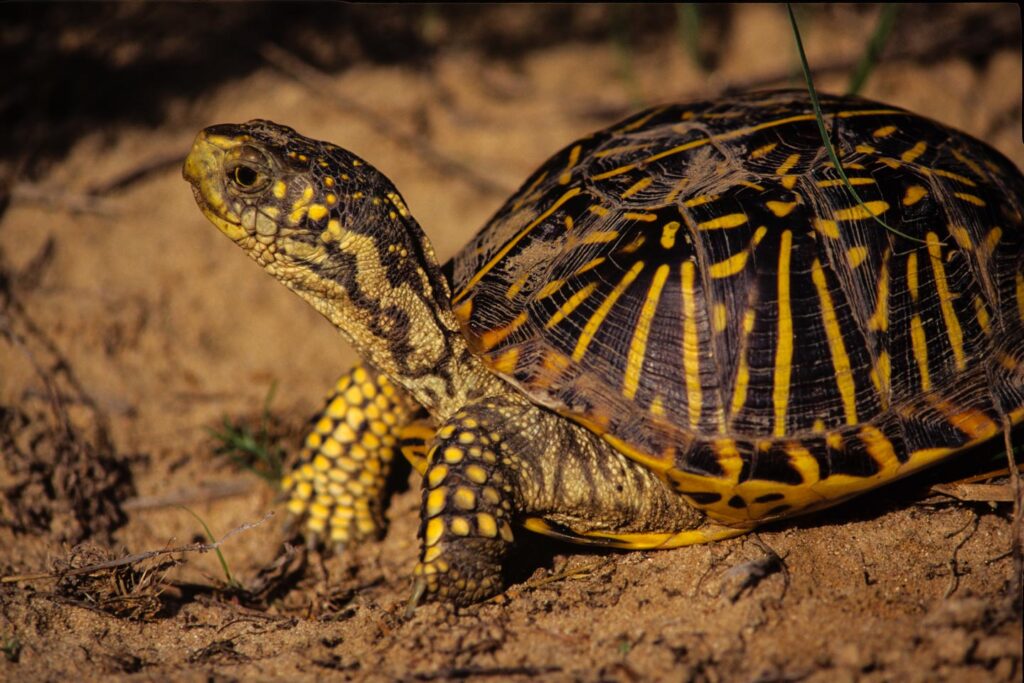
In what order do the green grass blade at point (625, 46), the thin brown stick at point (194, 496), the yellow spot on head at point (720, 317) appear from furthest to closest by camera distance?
1. the green grass blade at point (625, 46)
2. the thin brown stick at point (194, 496)
3. the yellow spot on head at point (720, 317)

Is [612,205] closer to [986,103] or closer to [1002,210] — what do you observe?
[1002,210]

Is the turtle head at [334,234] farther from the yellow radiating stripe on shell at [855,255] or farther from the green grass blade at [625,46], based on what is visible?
the green grass blade at [625,46]

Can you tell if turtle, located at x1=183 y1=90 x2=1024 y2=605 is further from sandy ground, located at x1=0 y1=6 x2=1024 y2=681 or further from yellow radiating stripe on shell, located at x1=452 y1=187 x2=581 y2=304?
sandy ground, located at x1=0 y1=6 x2=1024 y2=681

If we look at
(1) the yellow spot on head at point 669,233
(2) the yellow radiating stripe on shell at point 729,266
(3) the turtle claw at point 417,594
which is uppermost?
(1) the yellow spot on head at point 669,233

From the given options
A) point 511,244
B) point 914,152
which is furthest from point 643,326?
point 914,152

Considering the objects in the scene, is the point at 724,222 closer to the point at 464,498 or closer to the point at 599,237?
the point at 599,237

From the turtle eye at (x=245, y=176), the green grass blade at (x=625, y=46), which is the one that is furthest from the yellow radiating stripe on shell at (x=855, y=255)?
the green grass blade at (x=625, y=46)

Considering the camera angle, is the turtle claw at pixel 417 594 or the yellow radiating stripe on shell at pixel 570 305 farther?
the yellow radiating stripe on shell at pixel 570 305

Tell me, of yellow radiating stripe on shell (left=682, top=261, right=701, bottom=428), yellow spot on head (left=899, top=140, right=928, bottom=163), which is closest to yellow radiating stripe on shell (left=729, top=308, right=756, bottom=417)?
yellow radiating stripe on shell (left=682, top=261, right=701, bottom=428)
